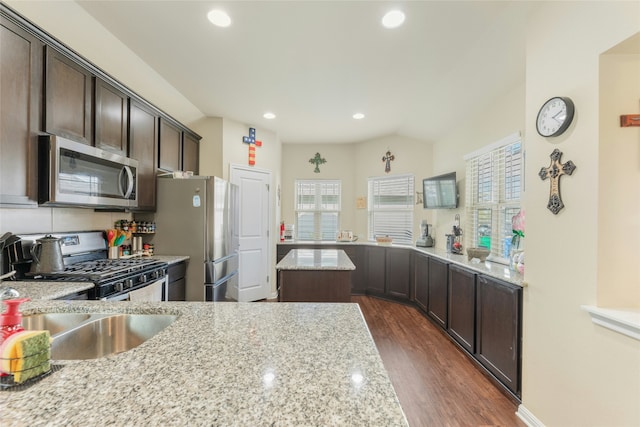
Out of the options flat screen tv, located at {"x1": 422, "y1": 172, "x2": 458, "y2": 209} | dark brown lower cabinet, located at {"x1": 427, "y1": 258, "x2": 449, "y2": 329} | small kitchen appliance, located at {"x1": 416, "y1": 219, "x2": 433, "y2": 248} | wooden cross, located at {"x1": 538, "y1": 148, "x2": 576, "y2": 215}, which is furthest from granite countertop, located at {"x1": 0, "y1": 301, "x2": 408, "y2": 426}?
small kitchen appliance, located at {"x1": 416, "y1": 219, "x2": 433, "y2": 248}

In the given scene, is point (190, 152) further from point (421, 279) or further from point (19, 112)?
point (421, 279)

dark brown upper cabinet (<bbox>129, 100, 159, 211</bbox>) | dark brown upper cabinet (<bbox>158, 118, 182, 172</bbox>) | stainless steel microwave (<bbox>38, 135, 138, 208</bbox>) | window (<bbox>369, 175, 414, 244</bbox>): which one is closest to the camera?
stainless steel microwave (<bbox>38, 135, 138, 208</bbox>)

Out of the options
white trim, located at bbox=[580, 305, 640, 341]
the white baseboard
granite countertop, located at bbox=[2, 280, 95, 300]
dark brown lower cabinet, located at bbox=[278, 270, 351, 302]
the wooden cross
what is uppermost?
the wooden cross

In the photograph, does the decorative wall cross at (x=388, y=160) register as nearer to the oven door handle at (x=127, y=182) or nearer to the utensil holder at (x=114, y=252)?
the oven door handle at (x=127, y=182)

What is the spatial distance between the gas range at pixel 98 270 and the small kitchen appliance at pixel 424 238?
10.9 feet

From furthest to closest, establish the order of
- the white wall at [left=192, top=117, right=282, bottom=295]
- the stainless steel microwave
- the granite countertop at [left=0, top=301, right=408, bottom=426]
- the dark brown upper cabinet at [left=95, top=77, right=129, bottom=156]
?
the white wall at [left=192, top=117, right=282, bottom=295] → the dark brown upper cabinet at [left=95, top=77, right=129, bottom=156] → the stainless steel microwave → the granite countertop at [left=0, top=301, right=408, bottom=426]

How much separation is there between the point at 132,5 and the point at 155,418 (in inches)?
95.2

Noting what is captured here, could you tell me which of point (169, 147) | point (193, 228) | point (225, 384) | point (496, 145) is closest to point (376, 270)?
point (496, 145)

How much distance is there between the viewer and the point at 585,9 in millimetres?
1418

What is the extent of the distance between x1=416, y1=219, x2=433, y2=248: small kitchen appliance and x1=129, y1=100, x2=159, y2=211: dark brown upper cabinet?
353cm

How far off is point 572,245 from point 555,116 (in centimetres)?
76

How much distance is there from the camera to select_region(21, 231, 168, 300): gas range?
1.75m

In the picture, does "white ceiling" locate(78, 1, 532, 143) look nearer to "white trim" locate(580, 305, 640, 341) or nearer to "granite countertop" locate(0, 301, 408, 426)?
"white trim" locate(580, 305, 640, 341)

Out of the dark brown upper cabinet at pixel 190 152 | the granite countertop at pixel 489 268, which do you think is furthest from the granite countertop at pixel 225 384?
the dark brown upper cabinet at pixel 190 152
